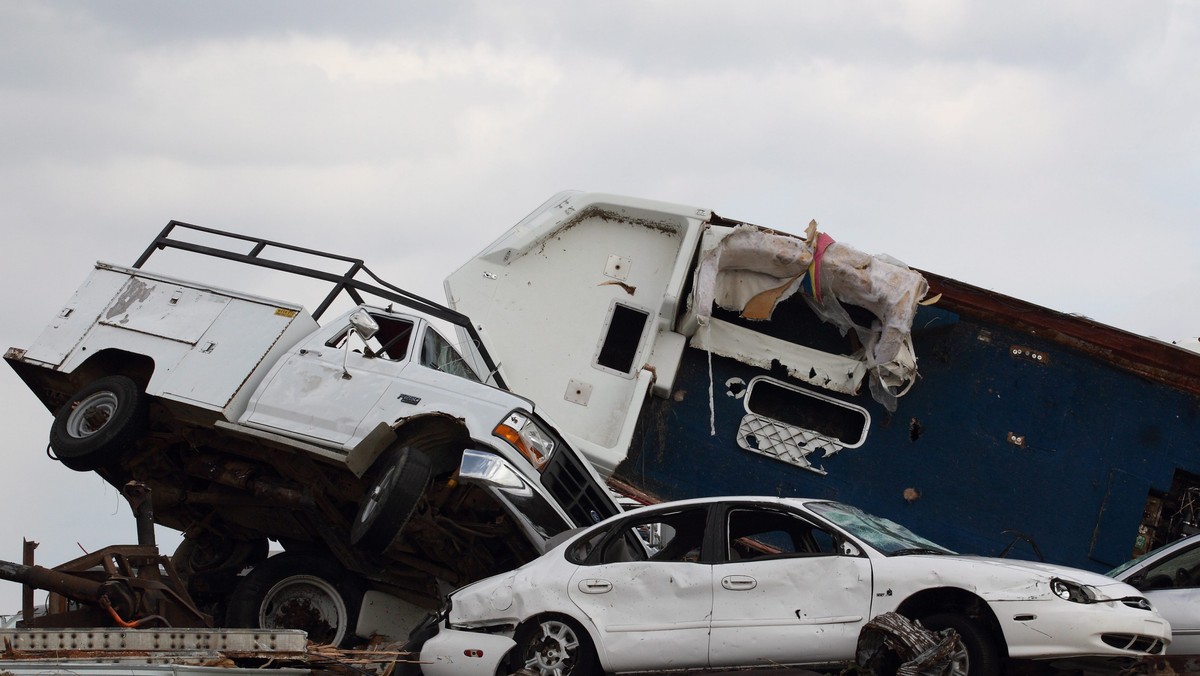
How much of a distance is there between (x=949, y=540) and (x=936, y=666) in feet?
24.1

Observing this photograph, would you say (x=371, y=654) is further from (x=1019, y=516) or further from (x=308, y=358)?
(x=1019, y=516)

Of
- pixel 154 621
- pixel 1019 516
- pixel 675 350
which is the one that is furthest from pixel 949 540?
pixel 154 621

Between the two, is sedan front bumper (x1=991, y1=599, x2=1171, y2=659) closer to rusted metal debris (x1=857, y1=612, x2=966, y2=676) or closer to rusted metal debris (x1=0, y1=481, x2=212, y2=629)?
rusted metal debris (x1=857, y1=612, x2=966, y2=676)

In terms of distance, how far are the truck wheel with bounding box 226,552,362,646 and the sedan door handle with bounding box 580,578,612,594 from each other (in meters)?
2.63

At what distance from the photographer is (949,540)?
14.0 m

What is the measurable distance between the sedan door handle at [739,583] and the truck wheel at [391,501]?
239cm

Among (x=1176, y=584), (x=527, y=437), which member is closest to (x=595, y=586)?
(x=527, y=437)

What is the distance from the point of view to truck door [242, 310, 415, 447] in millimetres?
9711

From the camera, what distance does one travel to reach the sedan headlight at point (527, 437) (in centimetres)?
938

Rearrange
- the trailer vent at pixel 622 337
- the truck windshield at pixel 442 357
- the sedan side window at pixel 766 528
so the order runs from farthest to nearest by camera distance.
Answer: the trailer vent at pixel 622 337
the truck windshield at pixel 442 357
the sedan side window at pixel 766 528

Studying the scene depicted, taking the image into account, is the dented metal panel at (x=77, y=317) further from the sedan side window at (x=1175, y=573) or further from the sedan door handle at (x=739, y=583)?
the sedan side window at (x=1175, y=573)

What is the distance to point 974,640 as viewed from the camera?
22.9 ft

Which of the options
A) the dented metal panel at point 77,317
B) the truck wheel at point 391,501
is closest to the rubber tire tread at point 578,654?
the truck wheel at point 391,501

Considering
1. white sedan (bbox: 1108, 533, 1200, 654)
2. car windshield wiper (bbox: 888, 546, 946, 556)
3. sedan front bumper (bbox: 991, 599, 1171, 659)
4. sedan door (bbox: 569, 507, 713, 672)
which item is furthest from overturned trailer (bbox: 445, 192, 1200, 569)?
sedan front bumper (bbox: 991, 599, 1171, 659)
